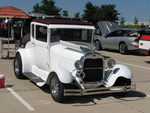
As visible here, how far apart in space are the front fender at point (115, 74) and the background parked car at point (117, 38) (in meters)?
7.38

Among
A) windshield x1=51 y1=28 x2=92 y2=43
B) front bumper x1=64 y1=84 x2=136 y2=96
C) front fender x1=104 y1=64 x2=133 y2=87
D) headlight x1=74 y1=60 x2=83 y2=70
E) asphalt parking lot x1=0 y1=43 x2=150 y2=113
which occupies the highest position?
windshield x1=51 y1=28 x2=92 y2=43

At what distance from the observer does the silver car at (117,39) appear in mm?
14851

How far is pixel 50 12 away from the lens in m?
33.9

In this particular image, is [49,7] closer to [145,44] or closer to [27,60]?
[145,44]

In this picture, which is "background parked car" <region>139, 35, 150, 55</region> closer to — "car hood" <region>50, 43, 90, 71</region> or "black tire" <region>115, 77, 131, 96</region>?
"black tire" <region>115, 77, 131, 96</region>

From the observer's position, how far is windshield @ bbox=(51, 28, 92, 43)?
6762 mm

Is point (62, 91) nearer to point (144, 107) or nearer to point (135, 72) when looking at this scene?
point (144, 107)

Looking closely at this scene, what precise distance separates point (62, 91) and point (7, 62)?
657cm

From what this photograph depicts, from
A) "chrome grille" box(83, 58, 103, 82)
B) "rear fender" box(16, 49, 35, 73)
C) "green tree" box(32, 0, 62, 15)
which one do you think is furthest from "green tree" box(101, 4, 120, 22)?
"chrome grille" box(83, 58, 103, 82)

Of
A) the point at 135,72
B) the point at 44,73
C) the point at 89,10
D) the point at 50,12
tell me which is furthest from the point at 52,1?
the point at 44,73

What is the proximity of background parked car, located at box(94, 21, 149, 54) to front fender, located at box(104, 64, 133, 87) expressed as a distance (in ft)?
24.2

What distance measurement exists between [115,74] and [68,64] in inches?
49.0

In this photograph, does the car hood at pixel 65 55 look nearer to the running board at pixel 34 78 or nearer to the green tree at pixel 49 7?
the running board at pixel 34 78

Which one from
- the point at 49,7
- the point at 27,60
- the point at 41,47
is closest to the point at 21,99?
the point at 41,47
